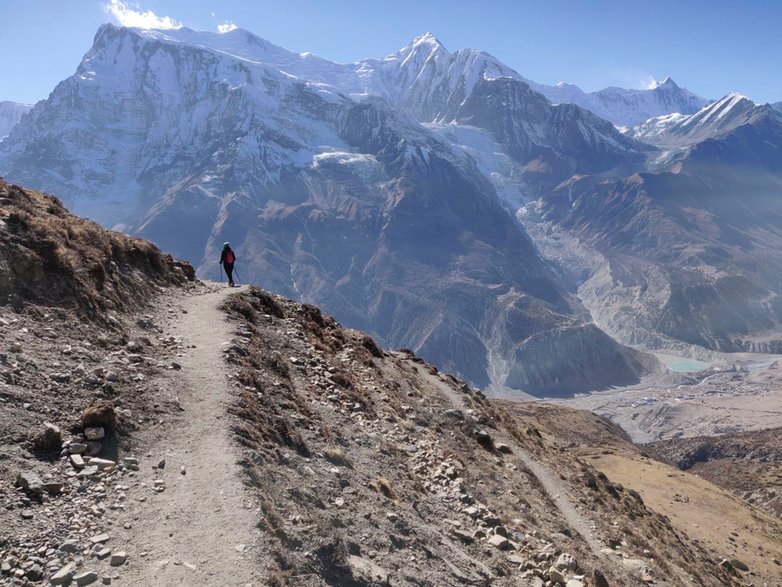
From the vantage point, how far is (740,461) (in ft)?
406

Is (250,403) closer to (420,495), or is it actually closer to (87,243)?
(420,495)

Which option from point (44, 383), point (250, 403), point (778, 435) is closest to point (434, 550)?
point (250, 403)

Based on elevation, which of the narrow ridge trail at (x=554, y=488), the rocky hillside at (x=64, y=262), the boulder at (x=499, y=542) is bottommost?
the narrow ridge trail at (x=554, y=488)

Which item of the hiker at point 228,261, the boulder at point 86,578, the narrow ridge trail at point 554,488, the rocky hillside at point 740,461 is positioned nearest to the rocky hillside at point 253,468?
the boulder at point 86,578

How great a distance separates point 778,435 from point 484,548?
163551 millimetres

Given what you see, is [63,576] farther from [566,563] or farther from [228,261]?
[228,261]

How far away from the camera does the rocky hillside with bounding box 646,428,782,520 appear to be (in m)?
88.3

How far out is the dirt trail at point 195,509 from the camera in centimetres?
1192

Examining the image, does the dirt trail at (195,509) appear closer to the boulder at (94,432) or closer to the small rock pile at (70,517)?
the small rock pile at (70,517)

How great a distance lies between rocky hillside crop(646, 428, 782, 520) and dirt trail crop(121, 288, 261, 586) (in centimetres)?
8210

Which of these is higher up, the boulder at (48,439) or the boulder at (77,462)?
the boulder at (48,439)

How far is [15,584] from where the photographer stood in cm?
1087

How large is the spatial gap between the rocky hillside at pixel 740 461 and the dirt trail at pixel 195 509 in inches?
3232

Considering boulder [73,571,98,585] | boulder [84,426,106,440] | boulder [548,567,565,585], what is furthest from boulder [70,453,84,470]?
boulder [548,567,565,585]
